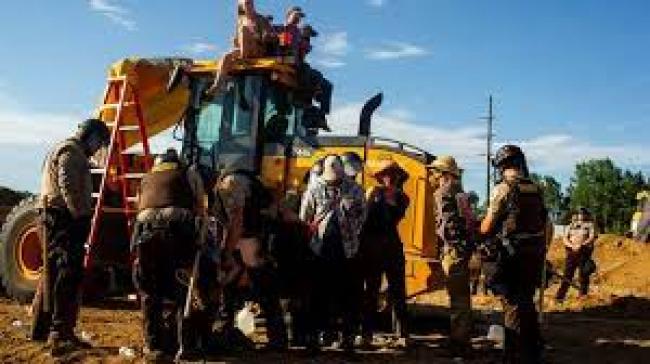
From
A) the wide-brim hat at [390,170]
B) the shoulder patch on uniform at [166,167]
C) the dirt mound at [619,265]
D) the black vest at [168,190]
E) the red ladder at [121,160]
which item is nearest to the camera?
the black vest at [168,190]

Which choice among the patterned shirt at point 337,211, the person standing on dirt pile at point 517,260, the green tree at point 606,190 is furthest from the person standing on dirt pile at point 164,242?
the green tree at point 606,190

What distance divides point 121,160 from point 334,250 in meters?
3.70

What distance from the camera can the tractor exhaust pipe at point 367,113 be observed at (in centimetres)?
1220

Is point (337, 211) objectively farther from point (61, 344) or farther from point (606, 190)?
point (606, 190)

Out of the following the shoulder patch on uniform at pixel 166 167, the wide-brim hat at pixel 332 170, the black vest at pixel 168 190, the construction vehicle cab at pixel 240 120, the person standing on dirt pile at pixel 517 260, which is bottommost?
the person standing on dirt pile at pixel 517 260

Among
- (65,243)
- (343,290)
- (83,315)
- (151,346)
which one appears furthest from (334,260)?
(83,315)

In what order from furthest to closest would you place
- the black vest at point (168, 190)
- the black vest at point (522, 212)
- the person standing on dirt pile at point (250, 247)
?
the person standing on dirt pile at point (250, 247), the black vest at point (522, 212), the black vest at point (168, 190)

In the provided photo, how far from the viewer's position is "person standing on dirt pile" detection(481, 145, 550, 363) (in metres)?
8.69

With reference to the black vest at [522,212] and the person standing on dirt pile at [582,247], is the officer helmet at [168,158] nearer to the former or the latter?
the black vest at [522,212]

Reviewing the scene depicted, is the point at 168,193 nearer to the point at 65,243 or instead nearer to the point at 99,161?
the point at 65,243

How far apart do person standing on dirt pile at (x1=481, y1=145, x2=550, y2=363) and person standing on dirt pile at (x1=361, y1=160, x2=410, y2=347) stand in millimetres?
1209

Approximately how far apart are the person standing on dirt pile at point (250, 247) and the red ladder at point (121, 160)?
6.93ft

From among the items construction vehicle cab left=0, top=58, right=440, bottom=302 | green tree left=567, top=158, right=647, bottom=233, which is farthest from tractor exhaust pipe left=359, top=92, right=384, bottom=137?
green tree left=567, top=158, right=647, bottom=233

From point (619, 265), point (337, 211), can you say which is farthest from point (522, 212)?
point (619, 265)
